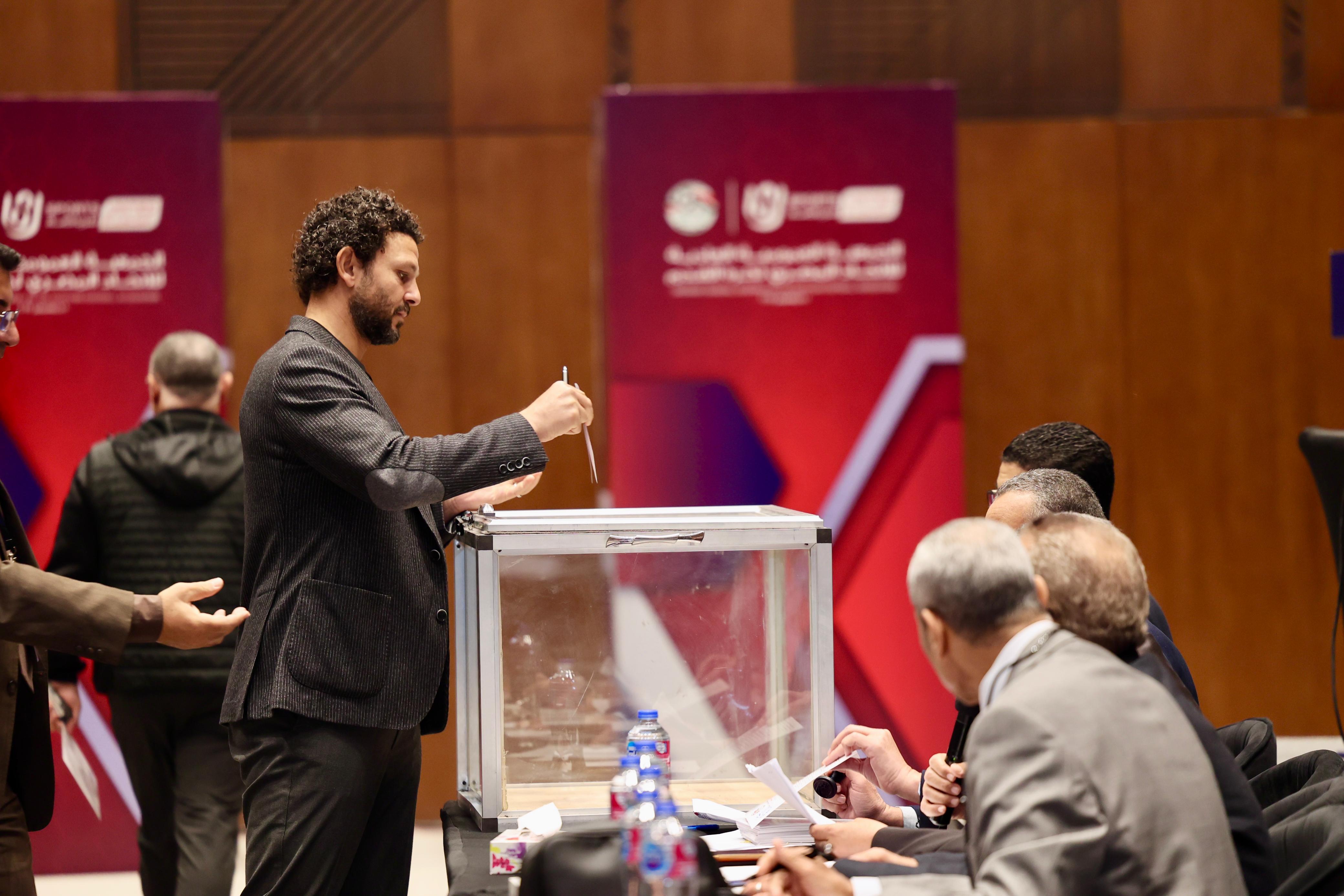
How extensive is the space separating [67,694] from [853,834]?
222 cm

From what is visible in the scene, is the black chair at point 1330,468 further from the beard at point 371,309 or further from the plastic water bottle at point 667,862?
the beard at point 371,309

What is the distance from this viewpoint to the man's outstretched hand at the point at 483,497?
8.00 feet

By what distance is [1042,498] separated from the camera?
2.33 meters

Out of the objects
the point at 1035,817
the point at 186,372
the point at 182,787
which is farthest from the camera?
the point at 186,372

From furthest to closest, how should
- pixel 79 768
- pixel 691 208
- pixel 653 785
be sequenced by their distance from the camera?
pixel 691 208 < pixel 79 768 < pixel 653 785

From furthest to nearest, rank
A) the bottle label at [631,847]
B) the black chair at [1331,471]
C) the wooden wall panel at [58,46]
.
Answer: the wooden wall panel at [58,46] < the black chair at [1331,471] < the bottle label at [631,847]

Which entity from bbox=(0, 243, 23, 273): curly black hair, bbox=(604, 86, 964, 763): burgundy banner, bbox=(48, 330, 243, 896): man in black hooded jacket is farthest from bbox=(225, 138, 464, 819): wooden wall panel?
bbox=(0, 243, 23, 273): curly black hair

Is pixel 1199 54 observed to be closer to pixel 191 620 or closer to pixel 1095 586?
pixel 1095 586

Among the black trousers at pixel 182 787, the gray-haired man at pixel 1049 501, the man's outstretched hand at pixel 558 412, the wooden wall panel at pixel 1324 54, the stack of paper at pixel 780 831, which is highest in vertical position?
the wooden wall panel at pixel 1324 54

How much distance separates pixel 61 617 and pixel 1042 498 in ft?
5.63

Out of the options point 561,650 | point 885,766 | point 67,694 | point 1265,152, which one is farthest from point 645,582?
point 1265,152

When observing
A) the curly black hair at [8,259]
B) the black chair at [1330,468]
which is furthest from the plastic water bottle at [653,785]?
the black chair at [1330,468]

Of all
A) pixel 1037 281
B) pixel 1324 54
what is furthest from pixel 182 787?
pixel 1324 54

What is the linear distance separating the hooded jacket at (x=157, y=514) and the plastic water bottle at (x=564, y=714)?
4.68ft
